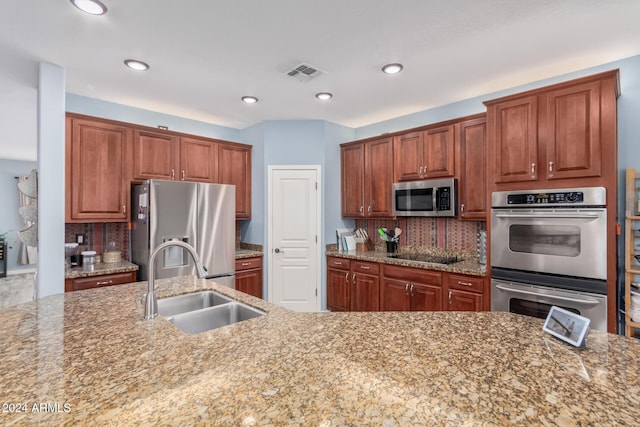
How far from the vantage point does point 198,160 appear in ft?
12.7

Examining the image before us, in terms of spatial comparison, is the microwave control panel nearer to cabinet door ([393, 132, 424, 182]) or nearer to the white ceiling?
cabinet door ([393, 132, 424, 182])

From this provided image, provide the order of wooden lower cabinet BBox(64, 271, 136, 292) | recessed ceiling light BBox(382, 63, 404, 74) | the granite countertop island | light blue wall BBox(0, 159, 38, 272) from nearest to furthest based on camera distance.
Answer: the granite countertop island → recessed ceiling light BBox(382, 63, 404, 74) → wooden lower cabinet BBox(64, 271, 136, 292) → light blue wall BBox(0, 159, 38, 272)

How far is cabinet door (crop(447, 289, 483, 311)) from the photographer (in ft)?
9.34

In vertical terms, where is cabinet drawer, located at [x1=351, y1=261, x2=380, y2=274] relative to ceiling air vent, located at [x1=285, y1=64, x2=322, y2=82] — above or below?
below

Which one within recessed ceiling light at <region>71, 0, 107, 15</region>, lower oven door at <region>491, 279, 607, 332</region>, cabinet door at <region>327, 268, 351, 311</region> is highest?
recessed ceiling light at <region>71, 0, 107, 15</region>

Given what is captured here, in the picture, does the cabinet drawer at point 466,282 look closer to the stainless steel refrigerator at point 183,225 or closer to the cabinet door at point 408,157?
the cabinet door at point 408,157

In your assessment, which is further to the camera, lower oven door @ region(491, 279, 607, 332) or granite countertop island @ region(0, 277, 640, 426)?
lower oven door @ region(491, 279, 607, 332)

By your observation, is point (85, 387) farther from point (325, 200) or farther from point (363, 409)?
point (325, 200)

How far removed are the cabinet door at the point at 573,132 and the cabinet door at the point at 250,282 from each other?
3.20 metres

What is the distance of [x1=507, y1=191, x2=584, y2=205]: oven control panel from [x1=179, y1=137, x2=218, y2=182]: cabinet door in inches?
127

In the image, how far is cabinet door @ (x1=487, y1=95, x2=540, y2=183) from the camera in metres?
2.54

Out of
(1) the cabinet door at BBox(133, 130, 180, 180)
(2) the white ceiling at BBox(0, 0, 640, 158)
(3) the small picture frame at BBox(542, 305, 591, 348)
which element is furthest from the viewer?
(1) the cabinet door at BBox(133, 130, 180, 180)

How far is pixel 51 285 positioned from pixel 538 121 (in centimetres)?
406

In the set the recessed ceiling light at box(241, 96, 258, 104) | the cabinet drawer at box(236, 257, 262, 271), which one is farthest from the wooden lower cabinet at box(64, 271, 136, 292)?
the recessed ceiling light at box(241, 96, 258, 104)
